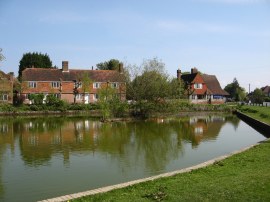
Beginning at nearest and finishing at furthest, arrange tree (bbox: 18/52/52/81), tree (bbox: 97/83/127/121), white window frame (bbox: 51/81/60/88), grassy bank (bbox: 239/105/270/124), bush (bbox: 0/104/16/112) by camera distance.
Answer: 1. grassy bank (bbox: 239/105/270/124)
2. tree (bbox: 97/83/127/121)
3. bush (bbox: 0/104/16/112)
4. white window frame (bbox: 51/81/60/88)
5. tree (bbox: 18/52/52/81)

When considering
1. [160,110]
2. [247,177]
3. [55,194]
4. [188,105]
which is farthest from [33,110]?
[247,177]

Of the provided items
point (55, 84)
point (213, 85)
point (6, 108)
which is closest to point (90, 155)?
point (6, 108)

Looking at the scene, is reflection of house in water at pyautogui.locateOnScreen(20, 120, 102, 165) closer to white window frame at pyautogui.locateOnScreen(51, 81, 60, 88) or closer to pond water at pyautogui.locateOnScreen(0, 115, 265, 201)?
pond water at pyautogui.locateOnScreen(0, 115, 265, 201)

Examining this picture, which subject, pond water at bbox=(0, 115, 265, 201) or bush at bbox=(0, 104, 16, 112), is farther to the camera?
bush at bbox=(0, 104, 16, 112)

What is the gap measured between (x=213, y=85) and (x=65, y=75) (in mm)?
36636

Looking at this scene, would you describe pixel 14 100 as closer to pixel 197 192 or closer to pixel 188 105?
pixel 188 105

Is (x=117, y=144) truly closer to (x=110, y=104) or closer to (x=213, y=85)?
(x=110, y=104)

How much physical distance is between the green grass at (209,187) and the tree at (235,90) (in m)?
100

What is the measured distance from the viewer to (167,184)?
40.6ft

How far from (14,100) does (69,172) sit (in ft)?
170

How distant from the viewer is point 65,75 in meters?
67.6

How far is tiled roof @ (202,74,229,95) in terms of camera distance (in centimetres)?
8255

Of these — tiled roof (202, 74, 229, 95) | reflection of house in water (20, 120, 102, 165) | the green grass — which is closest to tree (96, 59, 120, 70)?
tiled roof (202, 74, 229, 95)

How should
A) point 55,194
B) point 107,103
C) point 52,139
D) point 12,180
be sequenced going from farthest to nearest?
point 107,103
point 52,139
point 12,180
point 55,194
